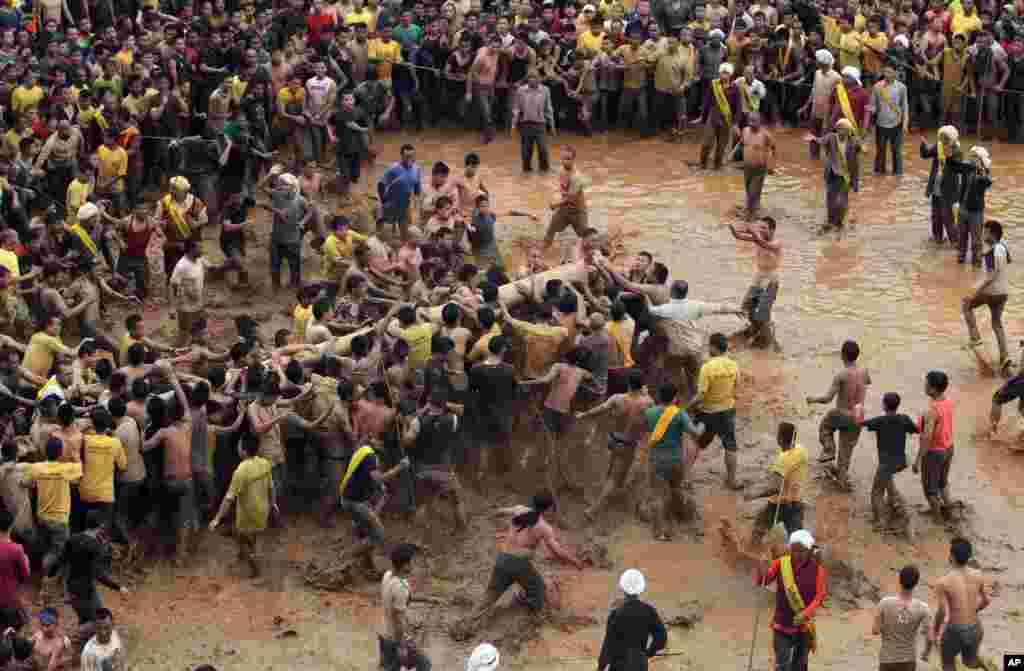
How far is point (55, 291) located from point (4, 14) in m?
8.10

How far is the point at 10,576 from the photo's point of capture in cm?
1430

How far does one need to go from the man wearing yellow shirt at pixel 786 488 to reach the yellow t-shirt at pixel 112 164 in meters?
9.08

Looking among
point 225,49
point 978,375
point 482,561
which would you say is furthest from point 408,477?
point 225,49

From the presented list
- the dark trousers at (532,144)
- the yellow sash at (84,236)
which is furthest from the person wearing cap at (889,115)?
the yellow sash at (84,236)

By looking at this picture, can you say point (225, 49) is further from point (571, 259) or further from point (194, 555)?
point (194, 555)

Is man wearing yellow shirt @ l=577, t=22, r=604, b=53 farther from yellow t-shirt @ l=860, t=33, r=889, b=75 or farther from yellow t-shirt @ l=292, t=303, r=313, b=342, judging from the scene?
yellow t-shirt @ l=292, t=303, r=313, b=342

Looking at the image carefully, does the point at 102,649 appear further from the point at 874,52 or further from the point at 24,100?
the point at 874,52

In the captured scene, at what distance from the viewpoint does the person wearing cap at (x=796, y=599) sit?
1365 centimetres

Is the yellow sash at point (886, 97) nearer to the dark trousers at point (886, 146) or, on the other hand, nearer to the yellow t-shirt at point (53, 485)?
the dark trousers at point (886, 146)

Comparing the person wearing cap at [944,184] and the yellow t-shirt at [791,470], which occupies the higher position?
the person wearing cap at [944,184]

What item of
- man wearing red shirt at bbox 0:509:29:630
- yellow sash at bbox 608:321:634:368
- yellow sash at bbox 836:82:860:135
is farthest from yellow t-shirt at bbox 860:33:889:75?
man wearing red shirt at bbox 0:509:29:630

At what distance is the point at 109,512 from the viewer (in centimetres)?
1544

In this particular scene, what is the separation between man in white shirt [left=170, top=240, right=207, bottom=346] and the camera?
19078mm

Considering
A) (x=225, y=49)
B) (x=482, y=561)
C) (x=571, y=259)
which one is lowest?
(x=482, y=561)
